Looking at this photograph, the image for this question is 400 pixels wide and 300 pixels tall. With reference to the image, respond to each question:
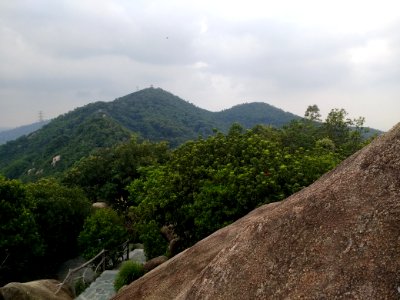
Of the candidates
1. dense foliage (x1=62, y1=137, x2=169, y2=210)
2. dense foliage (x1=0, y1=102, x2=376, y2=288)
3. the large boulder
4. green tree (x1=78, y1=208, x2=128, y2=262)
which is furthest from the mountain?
the large boulder

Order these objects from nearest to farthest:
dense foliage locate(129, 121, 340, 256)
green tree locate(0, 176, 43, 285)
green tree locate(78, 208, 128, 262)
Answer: dense foliage locate(129, 121, 340, 256), green tree locate(78, 208, 128, 262), green tree locate(0, 176, 43, 285)

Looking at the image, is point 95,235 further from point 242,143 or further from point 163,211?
point 242,143

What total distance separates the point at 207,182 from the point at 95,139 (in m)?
92.5

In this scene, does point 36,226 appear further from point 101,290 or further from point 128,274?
point 128,274

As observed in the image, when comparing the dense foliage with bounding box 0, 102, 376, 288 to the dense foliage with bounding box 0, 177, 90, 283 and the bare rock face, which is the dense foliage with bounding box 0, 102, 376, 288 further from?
the bare rock face

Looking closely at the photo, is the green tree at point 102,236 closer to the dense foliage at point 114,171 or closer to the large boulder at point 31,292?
the large boulder at point 31,292

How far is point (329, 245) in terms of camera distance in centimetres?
636

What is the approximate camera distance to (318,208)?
23.4 ft

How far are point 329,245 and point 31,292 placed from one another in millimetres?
16648

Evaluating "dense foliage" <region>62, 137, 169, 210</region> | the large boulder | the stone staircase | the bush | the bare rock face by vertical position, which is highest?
the bare rock face

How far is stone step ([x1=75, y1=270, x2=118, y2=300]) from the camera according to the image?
20.9 metres

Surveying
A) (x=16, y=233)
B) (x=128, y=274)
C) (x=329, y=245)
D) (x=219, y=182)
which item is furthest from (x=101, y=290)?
(x=329, y=245)

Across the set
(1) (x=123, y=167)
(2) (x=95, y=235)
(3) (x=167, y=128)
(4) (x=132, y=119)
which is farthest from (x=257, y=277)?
(4) (x=132, y=119)

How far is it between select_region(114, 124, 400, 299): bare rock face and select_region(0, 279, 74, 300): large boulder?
13302 millimetres
